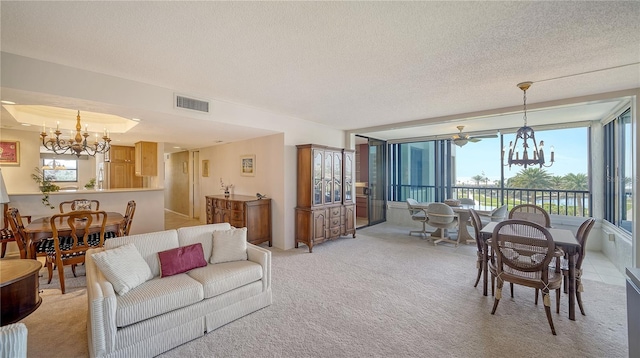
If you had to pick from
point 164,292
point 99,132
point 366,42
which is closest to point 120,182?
point 99,132

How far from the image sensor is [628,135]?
3730 mm

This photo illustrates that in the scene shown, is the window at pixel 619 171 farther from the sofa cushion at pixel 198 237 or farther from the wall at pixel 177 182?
the wall at pixel 177 182

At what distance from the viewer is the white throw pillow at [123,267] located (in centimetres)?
211

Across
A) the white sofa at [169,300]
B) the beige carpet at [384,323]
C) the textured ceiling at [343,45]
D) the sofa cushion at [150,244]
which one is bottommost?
the beige carpet at [384,323]

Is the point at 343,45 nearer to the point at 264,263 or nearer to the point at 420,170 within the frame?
the point at 264,263

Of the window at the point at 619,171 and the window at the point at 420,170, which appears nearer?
the window at the point at 619,171

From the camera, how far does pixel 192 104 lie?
354 centimetres

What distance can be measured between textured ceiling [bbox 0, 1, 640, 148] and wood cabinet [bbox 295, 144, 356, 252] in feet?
5.40

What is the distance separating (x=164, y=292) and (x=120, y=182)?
20.2ft

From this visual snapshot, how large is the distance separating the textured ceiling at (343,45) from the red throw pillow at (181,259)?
188cm

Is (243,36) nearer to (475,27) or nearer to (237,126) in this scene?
(475,27)

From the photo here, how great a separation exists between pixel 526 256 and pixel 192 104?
168 inches

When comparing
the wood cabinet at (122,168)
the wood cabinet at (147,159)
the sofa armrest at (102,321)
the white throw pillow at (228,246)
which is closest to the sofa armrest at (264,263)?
the white throw pillow at (228,246)

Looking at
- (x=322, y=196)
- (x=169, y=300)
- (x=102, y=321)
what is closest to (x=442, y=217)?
(x=322, y=196)
